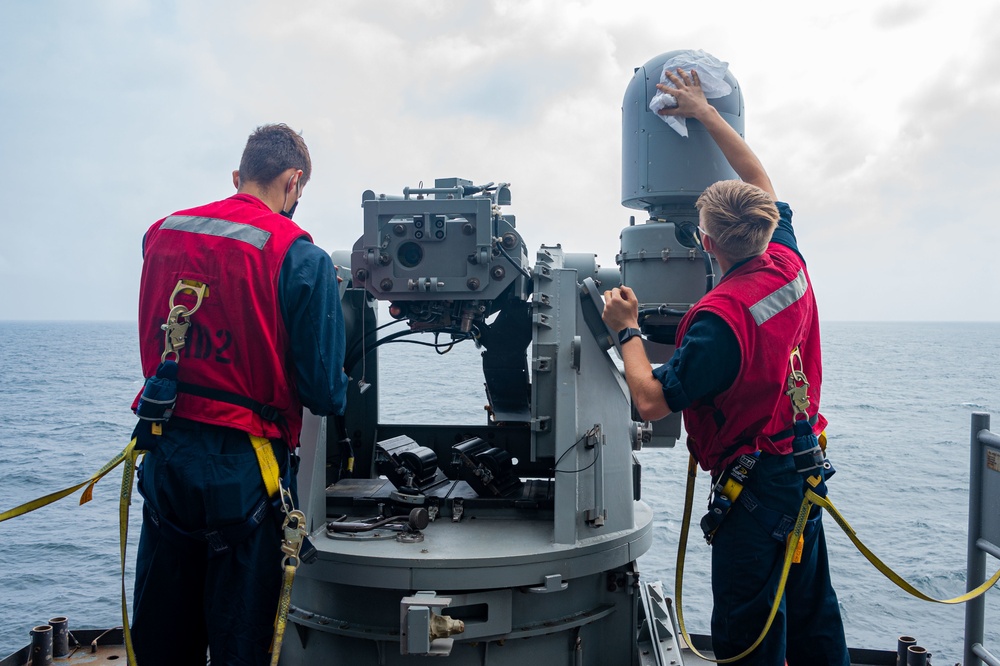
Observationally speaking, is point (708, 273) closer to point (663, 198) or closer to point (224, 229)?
point (663, 198)

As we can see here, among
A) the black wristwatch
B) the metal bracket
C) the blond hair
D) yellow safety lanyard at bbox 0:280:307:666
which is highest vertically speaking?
the blond hair

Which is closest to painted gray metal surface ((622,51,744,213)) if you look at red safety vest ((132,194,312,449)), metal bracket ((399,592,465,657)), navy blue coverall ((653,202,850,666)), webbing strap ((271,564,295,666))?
navy blue coverall ((653,202,850,666))

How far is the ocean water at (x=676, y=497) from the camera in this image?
1212 centimetres

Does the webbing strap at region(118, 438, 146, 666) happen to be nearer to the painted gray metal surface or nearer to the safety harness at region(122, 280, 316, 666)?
the safety harness at region(122, 280, 316, 666)

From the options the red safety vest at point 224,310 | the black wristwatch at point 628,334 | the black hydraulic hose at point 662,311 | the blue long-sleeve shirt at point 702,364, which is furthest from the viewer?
the black hydraulic hose at point 662,311

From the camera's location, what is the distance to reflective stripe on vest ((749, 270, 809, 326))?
9.54 ft

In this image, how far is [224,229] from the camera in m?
2.69

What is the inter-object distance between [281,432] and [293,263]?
0.57m

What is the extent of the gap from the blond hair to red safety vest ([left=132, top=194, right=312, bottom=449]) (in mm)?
1503

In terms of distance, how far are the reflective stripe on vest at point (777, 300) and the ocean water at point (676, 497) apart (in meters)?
9.36

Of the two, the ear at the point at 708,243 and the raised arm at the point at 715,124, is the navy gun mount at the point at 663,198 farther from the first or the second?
the ear at the point at 708,243

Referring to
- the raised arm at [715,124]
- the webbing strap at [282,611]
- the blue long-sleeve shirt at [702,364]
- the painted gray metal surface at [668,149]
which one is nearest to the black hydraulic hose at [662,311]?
the painted gray metal surface at [668,149]

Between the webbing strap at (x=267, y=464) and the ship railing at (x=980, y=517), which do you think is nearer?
the webbing strap at (x=267, y=464)

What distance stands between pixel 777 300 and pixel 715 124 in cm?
123
